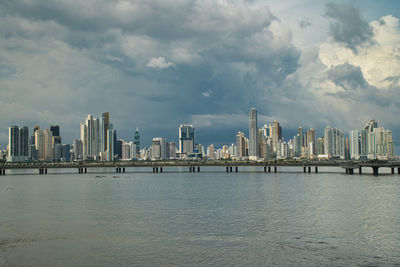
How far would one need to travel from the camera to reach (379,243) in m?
37.5

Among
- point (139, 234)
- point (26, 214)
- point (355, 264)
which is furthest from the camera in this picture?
point (26, 214)

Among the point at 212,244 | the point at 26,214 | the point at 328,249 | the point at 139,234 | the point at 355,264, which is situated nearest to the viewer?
the point at 355,264

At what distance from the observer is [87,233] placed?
4331 cm

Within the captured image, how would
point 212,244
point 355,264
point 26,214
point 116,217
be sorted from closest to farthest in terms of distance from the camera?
point 355,264
point 212,244
point 116,217
point 26,214

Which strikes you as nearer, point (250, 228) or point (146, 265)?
point (146, 265)

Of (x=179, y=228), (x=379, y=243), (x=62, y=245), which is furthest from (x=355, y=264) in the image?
(x=62, y=245)

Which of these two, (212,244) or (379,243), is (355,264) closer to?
(379,243)

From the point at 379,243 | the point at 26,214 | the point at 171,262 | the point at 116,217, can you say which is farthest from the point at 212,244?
the point at 26,214

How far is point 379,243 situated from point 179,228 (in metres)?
21.7

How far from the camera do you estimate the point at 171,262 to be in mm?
32031

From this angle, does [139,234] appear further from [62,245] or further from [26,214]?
[26,214]

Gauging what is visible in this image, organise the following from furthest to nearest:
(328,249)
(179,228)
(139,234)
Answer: (179,228) → (139,234) → (328,249)

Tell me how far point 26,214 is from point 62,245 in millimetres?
24295

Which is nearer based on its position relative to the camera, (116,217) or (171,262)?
(171,262)
